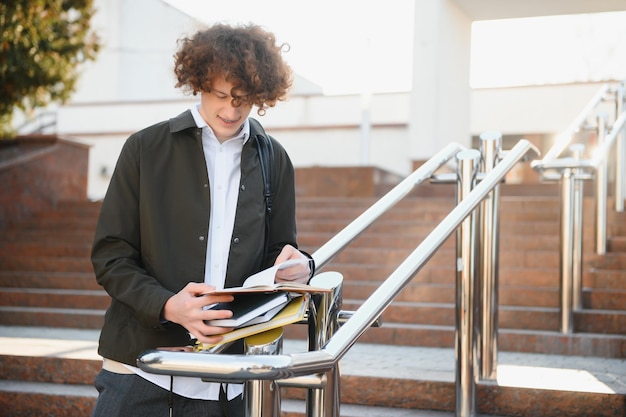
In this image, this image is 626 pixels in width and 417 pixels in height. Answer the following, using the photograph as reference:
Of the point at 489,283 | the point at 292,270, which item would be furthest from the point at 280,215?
the point at 489,283

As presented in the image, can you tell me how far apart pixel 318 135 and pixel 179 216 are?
1160cm

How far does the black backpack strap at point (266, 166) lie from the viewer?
1798 millimetres

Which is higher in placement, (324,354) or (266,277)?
(266,277)

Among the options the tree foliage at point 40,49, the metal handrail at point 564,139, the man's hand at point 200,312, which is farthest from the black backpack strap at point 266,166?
the tree foliage at point 40,49

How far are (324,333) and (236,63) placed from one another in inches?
22.9

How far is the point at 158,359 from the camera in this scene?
125 centimetres

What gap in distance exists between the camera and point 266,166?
1813 millimetres

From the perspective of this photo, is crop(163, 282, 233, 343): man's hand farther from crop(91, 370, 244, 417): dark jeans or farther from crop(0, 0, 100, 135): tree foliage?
crop(0, 0, 100, 135): tree foliage

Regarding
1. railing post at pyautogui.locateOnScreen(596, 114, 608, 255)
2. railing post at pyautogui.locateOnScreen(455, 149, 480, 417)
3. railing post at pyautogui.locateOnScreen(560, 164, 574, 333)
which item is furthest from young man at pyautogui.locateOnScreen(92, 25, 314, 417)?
railing post at pyautogui.locateOnScreen(596, 114, 608, 255)

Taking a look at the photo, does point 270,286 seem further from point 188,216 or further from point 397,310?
point 397,310

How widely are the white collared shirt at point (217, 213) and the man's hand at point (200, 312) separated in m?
0.22

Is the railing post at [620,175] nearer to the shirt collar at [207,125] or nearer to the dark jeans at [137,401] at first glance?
the shirt collar at [207,125]

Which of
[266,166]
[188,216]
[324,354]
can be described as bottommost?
[324,354]

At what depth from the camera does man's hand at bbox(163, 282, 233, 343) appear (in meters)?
1.43
